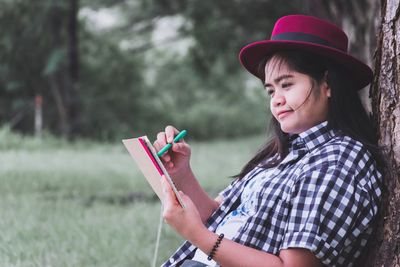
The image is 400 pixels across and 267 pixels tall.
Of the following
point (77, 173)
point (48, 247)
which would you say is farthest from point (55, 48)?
point (48, 247)

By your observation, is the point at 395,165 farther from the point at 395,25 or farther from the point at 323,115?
the point at 395,25

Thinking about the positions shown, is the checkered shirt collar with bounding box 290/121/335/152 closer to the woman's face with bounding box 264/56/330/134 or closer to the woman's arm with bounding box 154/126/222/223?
the woman's face with bounding box 264/56/330/134

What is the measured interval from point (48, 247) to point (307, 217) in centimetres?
232

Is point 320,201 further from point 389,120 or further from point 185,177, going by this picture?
point 185,177

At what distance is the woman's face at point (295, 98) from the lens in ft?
6.46

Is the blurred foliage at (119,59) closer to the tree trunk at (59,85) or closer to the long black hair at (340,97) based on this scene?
the tree trunk at (59,85)

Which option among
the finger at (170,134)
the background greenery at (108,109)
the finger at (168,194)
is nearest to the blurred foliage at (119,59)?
the background greenery at (108,109)

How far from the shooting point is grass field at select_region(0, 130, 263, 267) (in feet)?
12.0

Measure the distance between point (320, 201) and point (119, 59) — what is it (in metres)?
14.6

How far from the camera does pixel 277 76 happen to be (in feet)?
6.57

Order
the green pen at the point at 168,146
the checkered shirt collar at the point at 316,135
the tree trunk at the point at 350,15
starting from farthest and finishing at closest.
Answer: the tree trunk at the point at 350,15, the green pen at the point at 168,146, the checkered shirt collar at the point at 316,135

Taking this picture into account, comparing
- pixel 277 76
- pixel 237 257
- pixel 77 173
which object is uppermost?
pixel 277 76

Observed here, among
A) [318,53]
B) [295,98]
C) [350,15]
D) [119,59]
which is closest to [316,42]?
[318,53]

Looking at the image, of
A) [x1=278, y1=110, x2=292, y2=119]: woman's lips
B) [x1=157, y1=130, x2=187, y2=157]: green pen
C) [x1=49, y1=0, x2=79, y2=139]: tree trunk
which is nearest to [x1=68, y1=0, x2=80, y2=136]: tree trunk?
[x1=49, y1=0, x2=79, y2=139]: tree trunk
